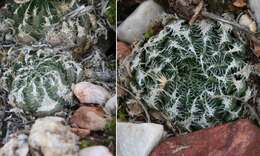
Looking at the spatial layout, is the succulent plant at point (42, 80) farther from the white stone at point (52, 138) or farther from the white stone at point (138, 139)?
the white stone at point (138, 139)

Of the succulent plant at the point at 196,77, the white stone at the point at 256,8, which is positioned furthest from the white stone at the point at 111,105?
the white stone at the point at 256,8

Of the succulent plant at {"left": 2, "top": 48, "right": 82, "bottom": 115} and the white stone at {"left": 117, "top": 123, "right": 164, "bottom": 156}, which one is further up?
the succulent plant at {"left": 2, "top": 48, "right": 82, "bottom": 115}

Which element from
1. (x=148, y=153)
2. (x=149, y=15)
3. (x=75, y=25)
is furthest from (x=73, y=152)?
(x=149, y=15)

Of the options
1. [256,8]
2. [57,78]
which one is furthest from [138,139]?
[256,8]

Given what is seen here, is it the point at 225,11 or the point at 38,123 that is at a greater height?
the point at 225,11

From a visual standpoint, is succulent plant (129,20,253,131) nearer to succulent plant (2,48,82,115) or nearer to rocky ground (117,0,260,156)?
rocky ground (117,0,260,156)

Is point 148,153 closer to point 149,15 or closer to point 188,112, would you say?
point 188,112

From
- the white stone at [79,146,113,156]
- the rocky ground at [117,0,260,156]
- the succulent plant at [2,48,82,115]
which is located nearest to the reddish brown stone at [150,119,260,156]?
the rocky ground at [117,0,260,156]

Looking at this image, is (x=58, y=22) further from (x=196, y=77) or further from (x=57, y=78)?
(x=196, y=77)
